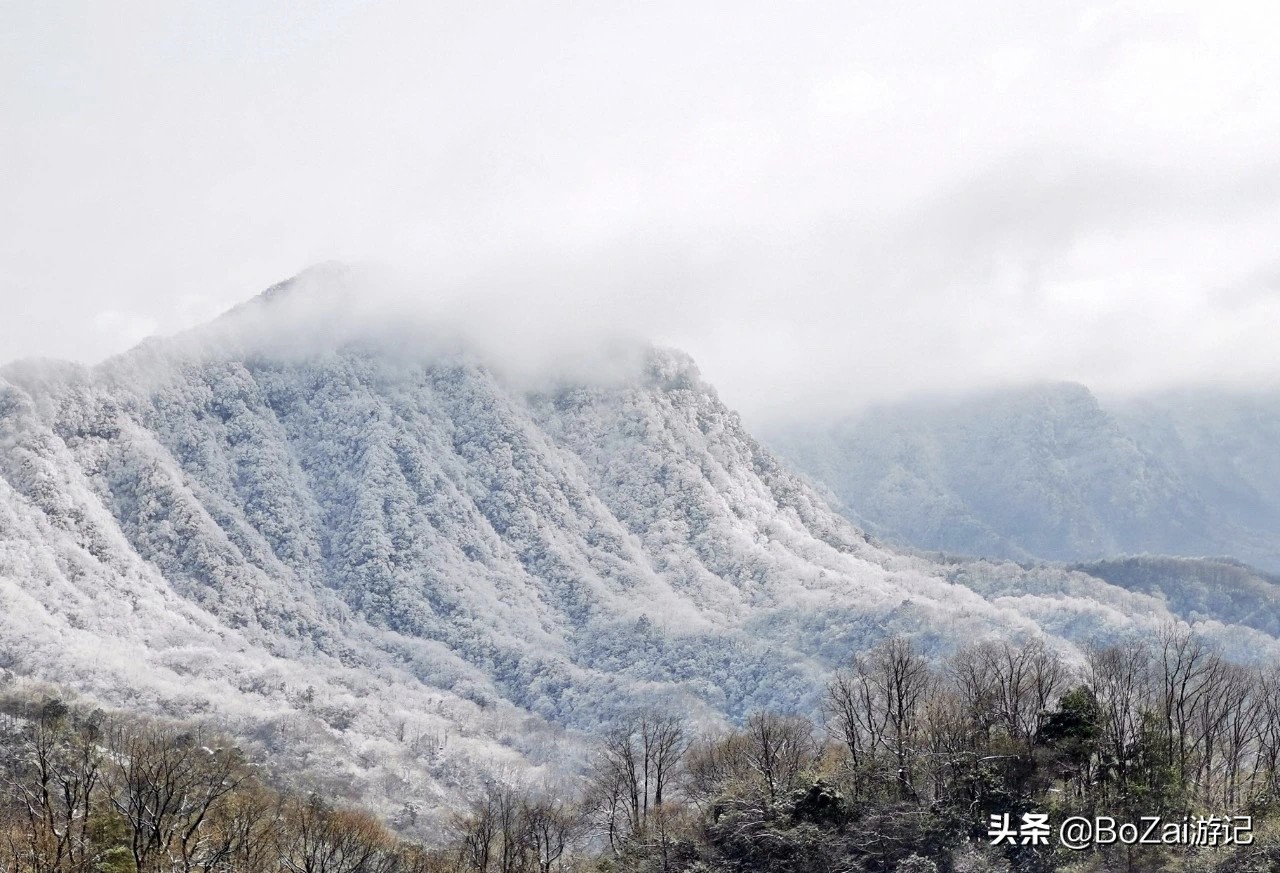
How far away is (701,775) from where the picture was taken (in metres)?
123

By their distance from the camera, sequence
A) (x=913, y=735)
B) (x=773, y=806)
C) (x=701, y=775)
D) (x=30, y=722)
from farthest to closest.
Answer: (x=30, y=722) < (x=701, y=775) < (x=913, y=735) < (x=773, y=806)

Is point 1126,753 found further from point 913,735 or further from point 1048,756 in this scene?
point 913,735

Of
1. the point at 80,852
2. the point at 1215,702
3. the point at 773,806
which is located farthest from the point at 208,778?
the point at 1215,702

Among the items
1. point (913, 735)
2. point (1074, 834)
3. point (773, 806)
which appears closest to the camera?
point (1074, 834)

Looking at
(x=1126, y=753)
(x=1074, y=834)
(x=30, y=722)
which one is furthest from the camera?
(x=30, y=722)

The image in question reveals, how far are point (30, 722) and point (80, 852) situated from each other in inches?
4616

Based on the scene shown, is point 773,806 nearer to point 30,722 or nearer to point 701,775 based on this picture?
point 701,775

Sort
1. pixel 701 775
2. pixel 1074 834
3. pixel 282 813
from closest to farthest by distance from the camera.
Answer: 1. pixel 1074 834
2. pixel 282 813
3. pixel 701 775

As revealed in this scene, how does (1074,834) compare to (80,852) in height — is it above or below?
below

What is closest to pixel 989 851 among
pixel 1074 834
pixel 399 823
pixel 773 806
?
pixel 1074 834

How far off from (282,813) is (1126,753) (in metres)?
79.1

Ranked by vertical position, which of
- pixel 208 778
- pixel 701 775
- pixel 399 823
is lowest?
pixel 399 823

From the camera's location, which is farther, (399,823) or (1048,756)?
(399,823)

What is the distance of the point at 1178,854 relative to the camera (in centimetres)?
6788
